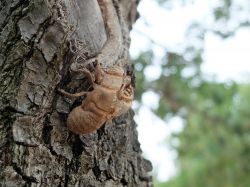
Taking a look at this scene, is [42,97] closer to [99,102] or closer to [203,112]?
[99,102]

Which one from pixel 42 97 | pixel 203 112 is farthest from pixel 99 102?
pixel 203 112

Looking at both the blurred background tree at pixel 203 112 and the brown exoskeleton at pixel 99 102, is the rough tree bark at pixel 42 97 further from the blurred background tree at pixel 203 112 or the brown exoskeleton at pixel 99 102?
the blurred background tree at pixel 203 112

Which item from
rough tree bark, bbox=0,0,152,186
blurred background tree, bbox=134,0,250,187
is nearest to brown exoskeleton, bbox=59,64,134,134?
rough tree bark, bbox=0,0,152,186

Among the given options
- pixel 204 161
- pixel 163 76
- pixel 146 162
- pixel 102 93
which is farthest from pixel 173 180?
pixel 102 93

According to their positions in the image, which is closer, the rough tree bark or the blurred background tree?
the rough tree bark

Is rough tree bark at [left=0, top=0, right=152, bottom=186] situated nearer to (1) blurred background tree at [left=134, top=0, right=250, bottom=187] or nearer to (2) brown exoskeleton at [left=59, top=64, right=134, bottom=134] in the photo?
(2) brown exoskeleton at [left=59, top=64, right=134, bottom=134]

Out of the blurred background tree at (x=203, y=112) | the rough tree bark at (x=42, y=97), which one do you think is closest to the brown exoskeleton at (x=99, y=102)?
the rough tree bark at (x=42, y=97)
